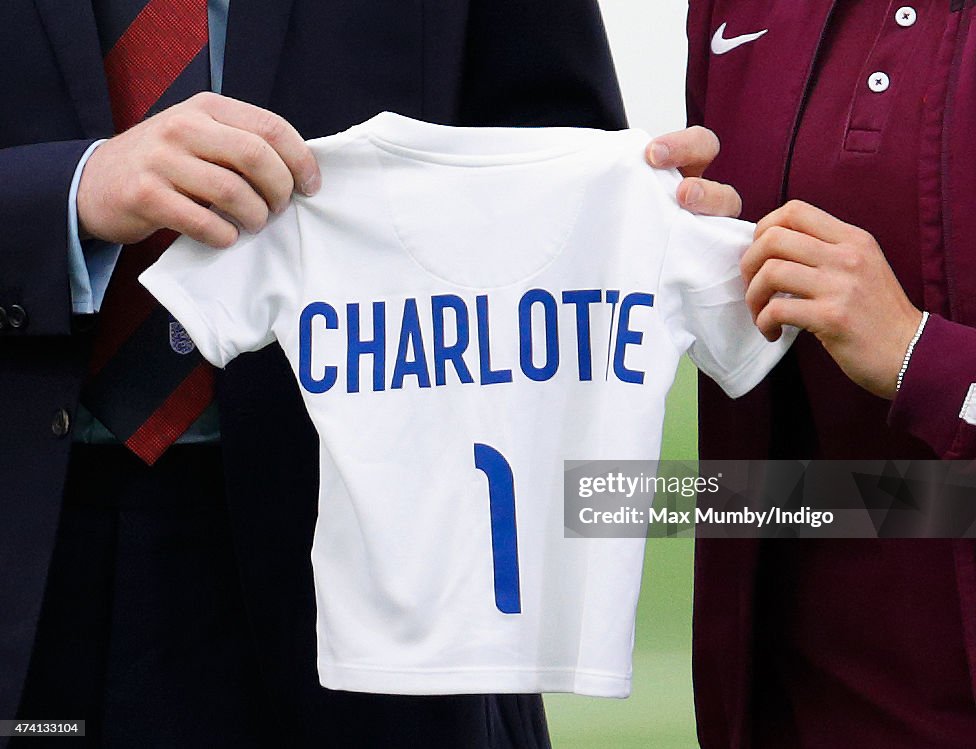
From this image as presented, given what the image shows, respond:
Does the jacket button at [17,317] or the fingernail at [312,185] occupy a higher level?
the fingernail at [312,185]

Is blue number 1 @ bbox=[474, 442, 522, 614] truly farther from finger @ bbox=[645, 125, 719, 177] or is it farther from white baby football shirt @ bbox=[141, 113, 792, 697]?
finger @ bbox=[645, 125, 719, 177]

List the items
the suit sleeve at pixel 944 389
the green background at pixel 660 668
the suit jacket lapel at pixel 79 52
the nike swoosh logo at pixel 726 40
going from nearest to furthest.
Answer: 1. the suit sleeve at pixel 944 389
2. the suit jacket lapel at pixel 79 52
3. the nike swoosh logo at pixel 726 40
4. the green background at pixel 660 668

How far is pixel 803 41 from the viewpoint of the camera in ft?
3.59

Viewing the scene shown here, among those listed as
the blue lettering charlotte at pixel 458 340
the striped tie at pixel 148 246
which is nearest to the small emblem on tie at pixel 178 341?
the striped tie at pixel 148 246

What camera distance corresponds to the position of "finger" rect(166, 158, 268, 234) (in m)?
0.94

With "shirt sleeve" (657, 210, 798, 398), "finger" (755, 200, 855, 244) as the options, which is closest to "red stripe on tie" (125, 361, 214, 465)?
"shirt sleeve" (657, 210, 798, 398)

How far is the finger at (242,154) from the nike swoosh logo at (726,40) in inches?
17.3

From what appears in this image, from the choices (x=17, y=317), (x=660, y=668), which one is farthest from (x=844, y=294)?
(x=660, y=668)

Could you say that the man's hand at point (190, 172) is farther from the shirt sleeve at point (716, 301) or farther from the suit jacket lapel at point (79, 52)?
the shirt sleeve at point (716, 301)

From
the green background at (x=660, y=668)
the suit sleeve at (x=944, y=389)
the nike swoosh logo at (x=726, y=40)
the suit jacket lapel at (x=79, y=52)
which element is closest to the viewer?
the suit sleeve at (x=944, y=389)

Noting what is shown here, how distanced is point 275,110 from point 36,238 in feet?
0.80

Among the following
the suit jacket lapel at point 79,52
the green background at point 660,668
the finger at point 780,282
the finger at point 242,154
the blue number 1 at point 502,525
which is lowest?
the green background at point 660,668

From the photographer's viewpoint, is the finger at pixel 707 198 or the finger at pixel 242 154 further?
the finger at pixel 707 198

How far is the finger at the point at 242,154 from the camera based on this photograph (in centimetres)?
94
